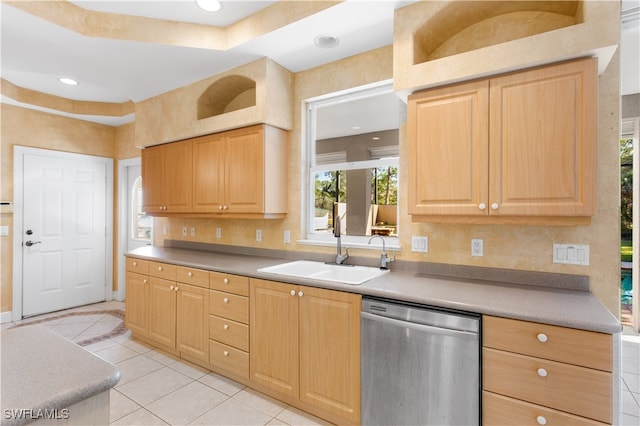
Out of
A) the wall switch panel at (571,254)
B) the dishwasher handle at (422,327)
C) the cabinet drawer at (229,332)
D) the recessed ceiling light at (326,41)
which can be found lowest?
the cabinet drawer at (229,332)

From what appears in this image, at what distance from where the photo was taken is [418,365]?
169 cm

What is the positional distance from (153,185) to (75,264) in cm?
→ 203

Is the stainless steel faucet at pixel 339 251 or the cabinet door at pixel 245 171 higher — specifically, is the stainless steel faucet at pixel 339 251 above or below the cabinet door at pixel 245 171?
below

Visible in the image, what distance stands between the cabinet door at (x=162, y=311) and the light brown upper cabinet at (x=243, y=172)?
806 millimetres

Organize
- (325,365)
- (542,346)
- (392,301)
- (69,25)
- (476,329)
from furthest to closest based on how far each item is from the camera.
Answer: (69,25) < (325,365) < (392,301) < (476,329) < (542,346)

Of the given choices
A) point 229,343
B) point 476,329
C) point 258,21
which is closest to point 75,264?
point 229,343

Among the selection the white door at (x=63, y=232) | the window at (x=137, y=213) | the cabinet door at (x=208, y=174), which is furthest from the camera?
the window at (x=137, y=213)

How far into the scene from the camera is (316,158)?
305cm

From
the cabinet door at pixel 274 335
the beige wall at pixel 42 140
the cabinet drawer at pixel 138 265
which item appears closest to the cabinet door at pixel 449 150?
the cabinet door at pixel 274 335

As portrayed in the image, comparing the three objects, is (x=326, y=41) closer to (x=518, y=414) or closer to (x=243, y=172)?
(x=243, y=172)

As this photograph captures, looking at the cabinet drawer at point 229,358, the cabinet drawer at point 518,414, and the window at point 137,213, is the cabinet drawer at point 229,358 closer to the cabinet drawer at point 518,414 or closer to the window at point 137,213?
the cabinet drawer at point 518,414

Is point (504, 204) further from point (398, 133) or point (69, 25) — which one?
point (69, 25)

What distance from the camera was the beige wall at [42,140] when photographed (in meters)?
3.93

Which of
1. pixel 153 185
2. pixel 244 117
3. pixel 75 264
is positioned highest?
pixel 244 117
